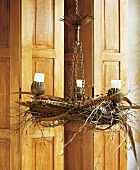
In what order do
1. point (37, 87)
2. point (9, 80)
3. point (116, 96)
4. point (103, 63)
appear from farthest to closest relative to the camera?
point (103, 63), point (9, 80), point (37, 87), point (116, 96)

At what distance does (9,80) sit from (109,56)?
1.06 m

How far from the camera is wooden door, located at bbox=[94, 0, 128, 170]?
411 centimetres

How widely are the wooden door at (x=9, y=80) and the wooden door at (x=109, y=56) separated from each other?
2.74 feet

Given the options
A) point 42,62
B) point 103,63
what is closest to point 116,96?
point 42,62

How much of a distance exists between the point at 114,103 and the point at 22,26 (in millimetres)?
1643

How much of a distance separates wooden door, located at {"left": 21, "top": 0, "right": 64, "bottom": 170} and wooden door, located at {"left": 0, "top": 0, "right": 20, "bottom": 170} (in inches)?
2.5

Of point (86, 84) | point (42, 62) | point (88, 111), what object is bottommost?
point (88, 111)

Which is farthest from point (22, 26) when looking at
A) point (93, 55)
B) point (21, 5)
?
point (93, 55)

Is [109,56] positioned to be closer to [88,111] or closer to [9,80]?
[9,80]

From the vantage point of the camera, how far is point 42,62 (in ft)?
12.5

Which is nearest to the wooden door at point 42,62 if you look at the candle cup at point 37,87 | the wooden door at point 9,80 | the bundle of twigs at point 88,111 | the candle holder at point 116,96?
the wooden door at point 9,80

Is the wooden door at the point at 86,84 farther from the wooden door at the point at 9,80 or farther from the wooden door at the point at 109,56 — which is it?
the wooden door at the point at 9,80

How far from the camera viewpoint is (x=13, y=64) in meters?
3.70

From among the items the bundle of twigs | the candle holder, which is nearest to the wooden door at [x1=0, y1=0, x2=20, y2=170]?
the bundle of twigs
